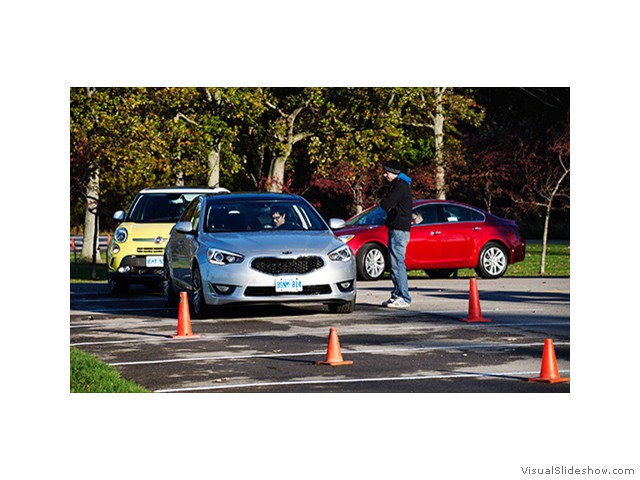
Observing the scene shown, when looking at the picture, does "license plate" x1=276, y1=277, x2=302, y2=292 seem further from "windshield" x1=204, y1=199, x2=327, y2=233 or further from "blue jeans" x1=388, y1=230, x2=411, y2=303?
"blue jeans" x1=388, y1=230, x2=411, y2=303

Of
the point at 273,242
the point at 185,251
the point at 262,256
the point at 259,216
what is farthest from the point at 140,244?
the point at 262,256

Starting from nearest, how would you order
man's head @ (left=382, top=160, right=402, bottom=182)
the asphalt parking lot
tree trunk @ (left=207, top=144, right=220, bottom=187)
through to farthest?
the asphalt parking lot → man's head @ (left=382, top=160, right=402, bottom=182) → tree trunk @ (left=207, top=144, right=220, bottom=187)

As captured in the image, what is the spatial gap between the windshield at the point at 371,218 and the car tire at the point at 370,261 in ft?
1.91

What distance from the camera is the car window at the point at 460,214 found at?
916 inches

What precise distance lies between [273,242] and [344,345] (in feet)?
9.74

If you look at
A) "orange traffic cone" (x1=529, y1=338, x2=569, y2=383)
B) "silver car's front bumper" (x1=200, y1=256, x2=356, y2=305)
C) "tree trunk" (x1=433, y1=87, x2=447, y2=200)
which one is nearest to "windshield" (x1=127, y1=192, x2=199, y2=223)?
"silver car's front bumper" (x1=200, y1=256, x2=356, y2=305)

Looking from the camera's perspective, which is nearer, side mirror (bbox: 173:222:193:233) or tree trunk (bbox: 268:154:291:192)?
side mirror (bbox: 173:222:193:233)

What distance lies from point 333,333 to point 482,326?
3.50 meters

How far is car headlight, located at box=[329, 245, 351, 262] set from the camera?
49.6 feet

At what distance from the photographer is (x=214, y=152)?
35156 millimetres

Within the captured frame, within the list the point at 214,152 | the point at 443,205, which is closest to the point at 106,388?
the point at 443,205
